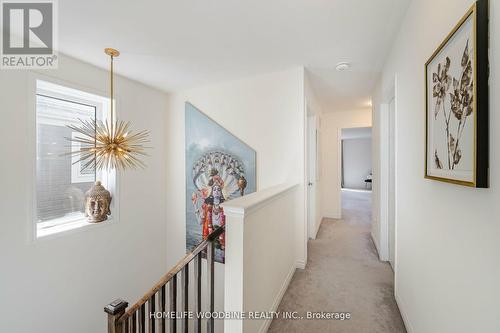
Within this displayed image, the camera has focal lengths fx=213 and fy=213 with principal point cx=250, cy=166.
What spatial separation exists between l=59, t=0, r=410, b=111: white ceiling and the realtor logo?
11 centimetres

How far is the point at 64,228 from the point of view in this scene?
2404 millimetres

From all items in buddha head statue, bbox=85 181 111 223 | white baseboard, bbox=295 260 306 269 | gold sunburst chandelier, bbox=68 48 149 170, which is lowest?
white baseboard, bbox=295 260 306 269

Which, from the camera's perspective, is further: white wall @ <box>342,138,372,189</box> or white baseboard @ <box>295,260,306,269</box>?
white wall @ <box>342,138,372,189</box>

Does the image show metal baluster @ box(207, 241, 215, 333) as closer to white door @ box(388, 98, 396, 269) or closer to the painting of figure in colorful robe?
the painting of figure in colorful robe

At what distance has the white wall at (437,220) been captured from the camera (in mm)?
755

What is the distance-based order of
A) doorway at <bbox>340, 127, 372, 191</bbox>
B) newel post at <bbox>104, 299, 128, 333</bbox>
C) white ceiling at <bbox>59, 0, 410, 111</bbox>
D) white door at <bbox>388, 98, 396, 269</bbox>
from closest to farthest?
newel post at <bbox>104, 299, 128, 333</bbox> < white ceiling at <bbox>59, 0, 410, 111</bbox> < white door at <bbox>388, 98, 396, 269</bbox> < doorway at <bbox>340, 127, 372, 191</bbox>

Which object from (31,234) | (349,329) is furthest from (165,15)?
(349,329)

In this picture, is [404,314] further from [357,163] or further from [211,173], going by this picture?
[357,163]

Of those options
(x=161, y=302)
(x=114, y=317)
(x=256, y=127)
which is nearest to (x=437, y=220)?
(x=161, y=302)

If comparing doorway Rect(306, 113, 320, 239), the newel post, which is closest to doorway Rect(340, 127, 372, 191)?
doorway Rect(306, 113, 320, 239)

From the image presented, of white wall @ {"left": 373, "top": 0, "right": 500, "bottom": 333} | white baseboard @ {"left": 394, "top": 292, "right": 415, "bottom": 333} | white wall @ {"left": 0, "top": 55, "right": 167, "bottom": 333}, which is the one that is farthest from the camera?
white wall @ {"left": 0, "top": 55, "right": 167, "bottom": 333}

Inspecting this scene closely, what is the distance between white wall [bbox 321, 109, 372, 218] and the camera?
4.94m

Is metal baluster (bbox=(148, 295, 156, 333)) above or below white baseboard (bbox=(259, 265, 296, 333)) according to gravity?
above

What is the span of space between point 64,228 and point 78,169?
724 millimetres
